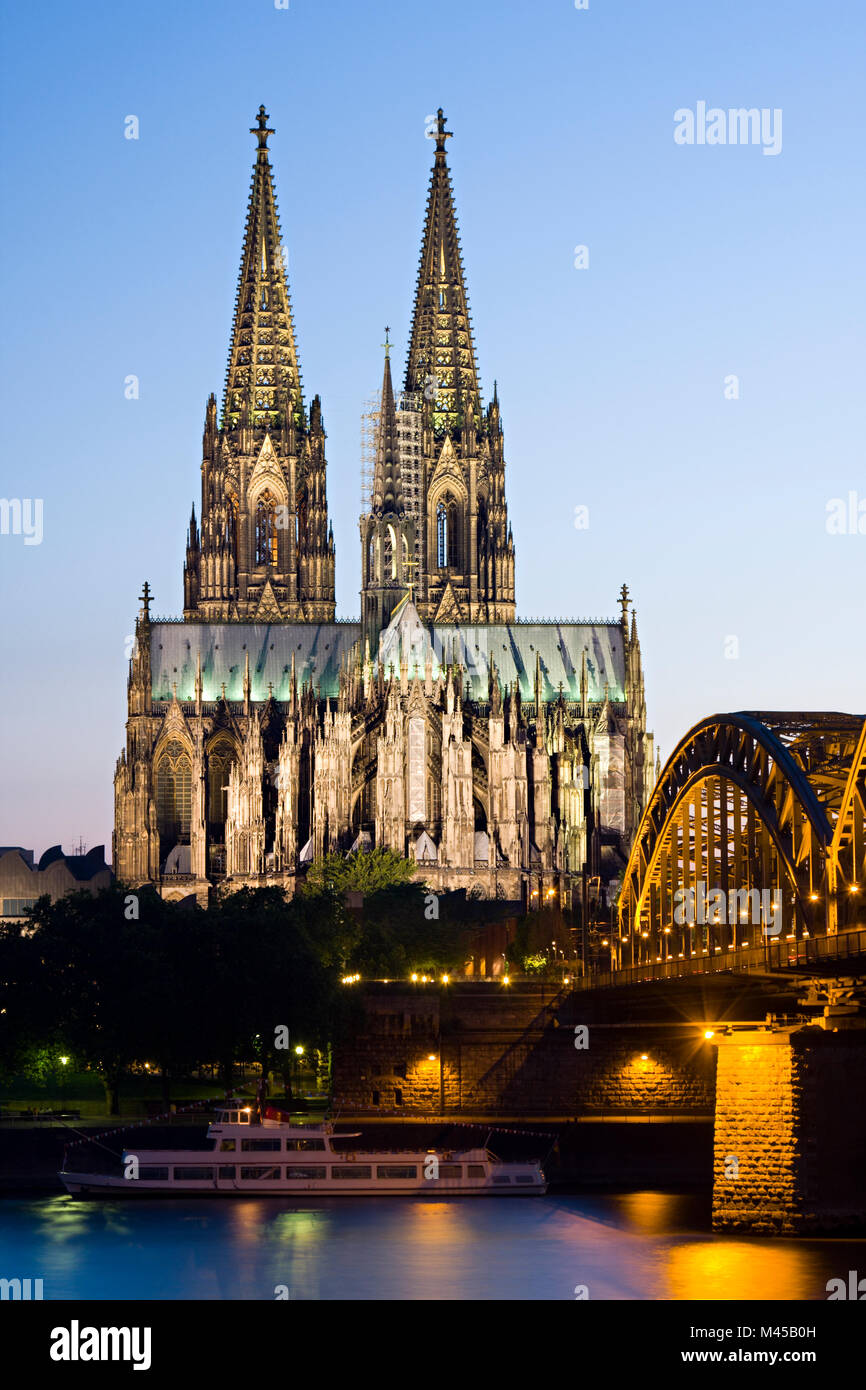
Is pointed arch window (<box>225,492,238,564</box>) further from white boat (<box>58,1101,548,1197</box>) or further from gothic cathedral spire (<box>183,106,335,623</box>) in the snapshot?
white boat (<box>58,1101,548,1197</box>)

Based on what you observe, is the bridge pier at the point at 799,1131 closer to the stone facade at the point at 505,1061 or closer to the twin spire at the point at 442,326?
the stone facade at the point at 505,1061

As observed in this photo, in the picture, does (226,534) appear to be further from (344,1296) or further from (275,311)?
(344,1296)

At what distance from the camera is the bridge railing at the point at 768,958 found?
198ft

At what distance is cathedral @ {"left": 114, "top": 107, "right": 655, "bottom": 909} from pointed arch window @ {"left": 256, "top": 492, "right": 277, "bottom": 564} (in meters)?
0.14

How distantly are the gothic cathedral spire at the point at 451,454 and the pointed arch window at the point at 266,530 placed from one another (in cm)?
894

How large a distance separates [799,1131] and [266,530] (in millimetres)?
110534

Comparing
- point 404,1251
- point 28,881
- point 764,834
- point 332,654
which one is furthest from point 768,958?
point 28,881

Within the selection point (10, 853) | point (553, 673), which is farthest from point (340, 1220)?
point (10, 853)

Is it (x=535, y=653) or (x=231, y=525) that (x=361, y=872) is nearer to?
(x=535, y=653)

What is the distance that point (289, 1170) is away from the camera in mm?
85625

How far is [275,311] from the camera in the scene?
173125 mm

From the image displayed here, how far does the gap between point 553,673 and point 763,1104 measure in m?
99.4

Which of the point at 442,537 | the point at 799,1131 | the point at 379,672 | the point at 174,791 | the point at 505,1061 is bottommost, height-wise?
the point at 799,1131

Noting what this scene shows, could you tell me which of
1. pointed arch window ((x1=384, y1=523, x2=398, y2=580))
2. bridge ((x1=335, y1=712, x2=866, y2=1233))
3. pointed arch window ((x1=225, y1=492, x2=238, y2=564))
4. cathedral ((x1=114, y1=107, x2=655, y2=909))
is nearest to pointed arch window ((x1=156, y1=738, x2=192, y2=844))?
cathedral ((x1=114, y1=107, x2=655, y2=909))
